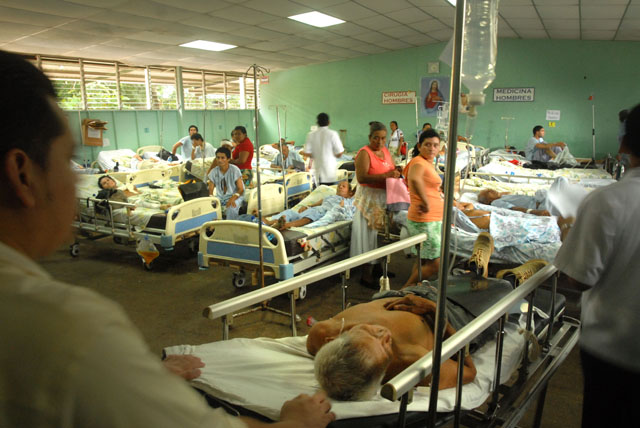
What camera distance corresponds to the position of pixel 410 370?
1365 mm

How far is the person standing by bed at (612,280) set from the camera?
1416 millimetres

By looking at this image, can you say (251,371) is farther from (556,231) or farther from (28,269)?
(556,231)

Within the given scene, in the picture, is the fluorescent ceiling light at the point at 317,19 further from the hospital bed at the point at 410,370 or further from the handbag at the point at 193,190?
the hospital bed at the point at 410,370

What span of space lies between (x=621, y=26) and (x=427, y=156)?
6.04m

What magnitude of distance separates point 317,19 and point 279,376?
6633 millimetres

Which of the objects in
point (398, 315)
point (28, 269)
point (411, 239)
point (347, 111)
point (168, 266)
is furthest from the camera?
point (347, 111)

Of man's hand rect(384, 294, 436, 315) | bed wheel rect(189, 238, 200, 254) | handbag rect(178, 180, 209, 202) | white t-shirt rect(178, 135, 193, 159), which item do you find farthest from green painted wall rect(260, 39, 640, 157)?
man's hand rect(384, 294, 436, 315)

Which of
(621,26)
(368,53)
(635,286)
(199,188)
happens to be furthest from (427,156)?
(368,53)

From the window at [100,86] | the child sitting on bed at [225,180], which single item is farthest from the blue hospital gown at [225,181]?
the window at [100,86]

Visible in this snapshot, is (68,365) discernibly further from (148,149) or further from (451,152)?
(148,149)

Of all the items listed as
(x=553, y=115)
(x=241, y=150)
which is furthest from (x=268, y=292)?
(x=553, y=115)

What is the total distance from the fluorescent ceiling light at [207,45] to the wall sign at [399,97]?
4.21 metres

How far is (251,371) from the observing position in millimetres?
1887

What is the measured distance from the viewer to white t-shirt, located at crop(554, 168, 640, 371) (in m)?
1.41
